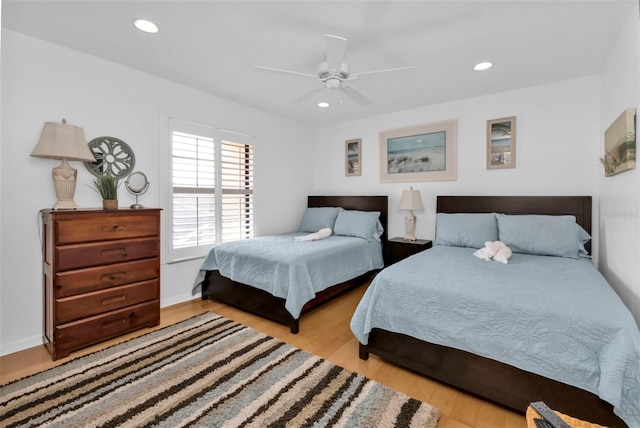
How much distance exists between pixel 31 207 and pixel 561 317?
12.1 ft

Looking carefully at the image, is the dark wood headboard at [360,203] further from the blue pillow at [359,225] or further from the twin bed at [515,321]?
the twin bed at [515,321]

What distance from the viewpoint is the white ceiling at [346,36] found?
1896 mm

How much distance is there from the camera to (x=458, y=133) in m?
3.69

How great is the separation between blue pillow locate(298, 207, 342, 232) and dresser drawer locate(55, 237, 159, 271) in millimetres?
2230

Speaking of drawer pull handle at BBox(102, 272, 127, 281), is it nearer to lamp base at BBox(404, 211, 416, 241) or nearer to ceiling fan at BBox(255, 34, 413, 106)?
ceiling fan at BBox(255, 34, 413, 106)

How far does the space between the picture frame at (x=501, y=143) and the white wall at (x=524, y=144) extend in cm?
5

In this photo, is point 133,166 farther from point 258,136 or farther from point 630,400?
point 630,400

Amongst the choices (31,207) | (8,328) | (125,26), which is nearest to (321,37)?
(125,26)

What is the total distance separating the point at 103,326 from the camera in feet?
7.65

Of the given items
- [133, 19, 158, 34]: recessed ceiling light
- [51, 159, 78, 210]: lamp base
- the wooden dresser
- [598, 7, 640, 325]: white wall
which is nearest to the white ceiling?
[133, 19, 158, 34]: recessed ceiling light

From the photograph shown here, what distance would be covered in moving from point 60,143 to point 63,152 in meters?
0.07

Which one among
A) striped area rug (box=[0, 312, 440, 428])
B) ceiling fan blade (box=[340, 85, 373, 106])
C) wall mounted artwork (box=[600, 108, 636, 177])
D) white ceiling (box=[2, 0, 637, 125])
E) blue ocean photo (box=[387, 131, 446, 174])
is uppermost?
white ceiling (box=[2, 0, 637, 125])

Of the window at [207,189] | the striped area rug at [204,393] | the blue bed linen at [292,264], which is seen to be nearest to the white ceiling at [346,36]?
the window at [207,189]

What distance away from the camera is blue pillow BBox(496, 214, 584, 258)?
2605 millimetres
